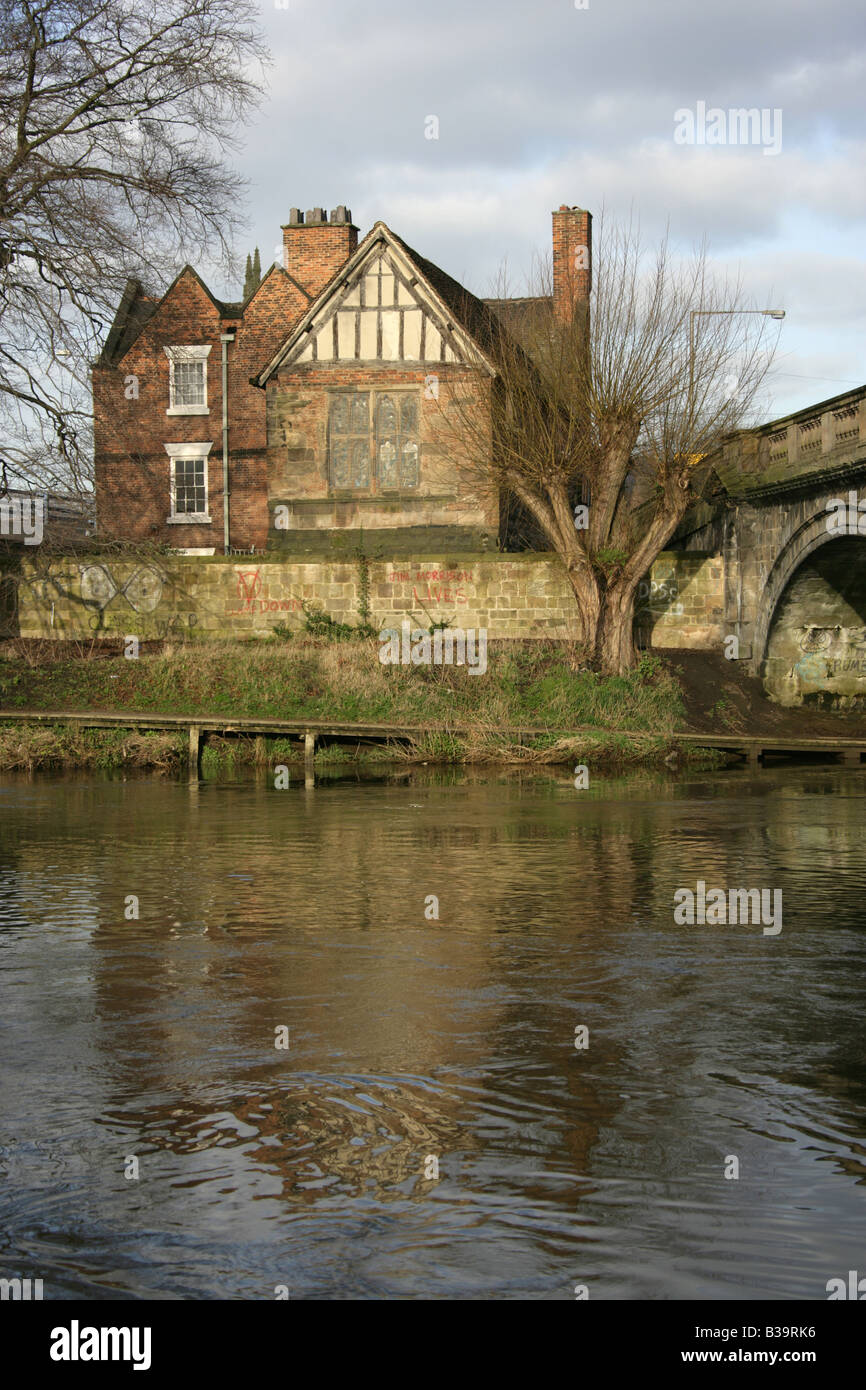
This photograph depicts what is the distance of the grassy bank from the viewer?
2417 cm

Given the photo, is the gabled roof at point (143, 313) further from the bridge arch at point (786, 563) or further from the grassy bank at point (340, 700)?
the bridge arch at point (786, 563)

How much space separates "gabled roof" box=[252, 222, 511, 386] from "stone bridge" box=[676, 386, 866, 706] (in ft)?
18.9

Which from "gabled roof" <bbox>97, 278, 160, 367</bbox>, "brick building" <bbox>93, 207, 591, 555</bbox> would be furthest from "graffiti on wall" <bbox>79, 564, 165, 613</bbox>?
"gabled roof" <bbox>97, 278, 160, 367</bbox>

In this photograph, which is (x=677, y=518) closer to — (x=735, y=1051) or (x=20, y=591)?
(x=20, y=591)

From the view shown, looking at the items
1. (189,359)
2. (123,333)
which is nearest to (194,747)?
(189,359)

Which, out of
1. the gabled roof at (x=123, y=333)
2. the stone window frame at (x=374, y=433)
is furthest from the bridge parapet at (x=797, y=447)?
the gabled roof at (x=123, y=333)

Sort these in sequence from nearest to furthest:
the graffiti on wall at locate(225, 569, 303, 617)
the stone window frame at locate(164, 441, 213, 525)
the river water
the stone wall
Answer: the river water, the stone wall, the graffiti on wall at locate(225, 569, 303, 617), the stone window frame at locate(164, 441, 213, 525)

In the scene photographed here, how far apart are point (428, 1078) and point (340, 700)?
61.7 feet

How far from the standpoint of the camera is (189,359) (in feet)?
121

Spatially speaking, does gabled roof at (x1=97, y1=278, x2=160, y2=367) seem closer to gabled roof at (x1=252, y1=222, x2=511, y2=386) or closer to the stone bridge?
gabled roof at (x1=252, y1=222, x2=511, y2=386)

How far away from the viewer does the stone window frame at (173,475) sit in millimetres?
36562

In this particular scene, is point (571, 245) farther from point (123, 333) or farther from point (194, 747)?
point (194, 747)

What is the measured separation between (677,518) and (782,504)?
2.37 m
